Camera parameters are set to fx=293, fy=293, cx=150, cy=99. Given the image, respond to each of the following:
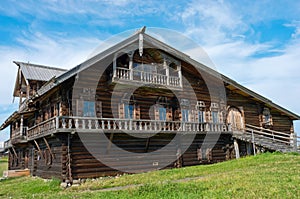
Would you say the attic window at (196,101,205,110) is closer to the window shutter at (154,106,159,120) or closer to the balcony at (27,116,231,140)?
the balcony at (27,116,231,140)

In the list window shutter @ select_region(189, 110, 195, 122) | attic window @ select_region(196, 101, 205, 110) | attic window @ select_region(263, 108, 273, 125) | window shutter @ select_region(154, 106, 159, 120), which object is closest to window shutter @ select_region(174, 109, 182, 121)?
window shutter @ select_region(189, 110, 195, 122)

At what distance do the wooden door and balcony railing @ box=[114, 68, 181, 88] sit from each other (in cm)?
779

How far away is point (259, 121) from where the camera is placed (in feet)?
95.5

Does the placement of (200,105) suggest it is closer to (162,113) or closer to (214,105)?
(214,105)

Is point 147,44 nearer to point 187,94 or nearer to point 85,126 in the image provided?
point 187,94

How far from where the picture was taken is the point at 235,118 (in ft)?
89.6

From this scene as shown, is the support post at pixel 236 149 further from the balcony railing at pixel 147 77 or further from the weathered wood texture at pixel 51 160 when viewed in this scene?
the weathered wood texture at pixel 51 160

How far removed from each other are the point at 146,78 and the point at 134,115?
9.00 ft

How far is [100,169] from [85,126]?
2793 millimetres

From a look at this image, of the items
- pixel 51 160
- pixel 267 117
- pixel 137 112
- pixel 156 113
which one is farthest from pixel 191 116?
pixel 51 160

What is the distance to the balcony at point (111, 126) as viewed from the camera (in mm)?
16297

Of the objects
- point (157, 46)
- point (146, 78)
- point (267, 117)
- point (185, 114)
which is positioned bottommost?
point (267, 117)

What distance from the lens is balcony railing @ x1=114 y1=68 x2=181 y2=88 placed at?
19.3 meters

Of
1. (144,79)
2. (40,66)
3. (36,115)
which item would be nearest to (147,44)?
(144,79)
